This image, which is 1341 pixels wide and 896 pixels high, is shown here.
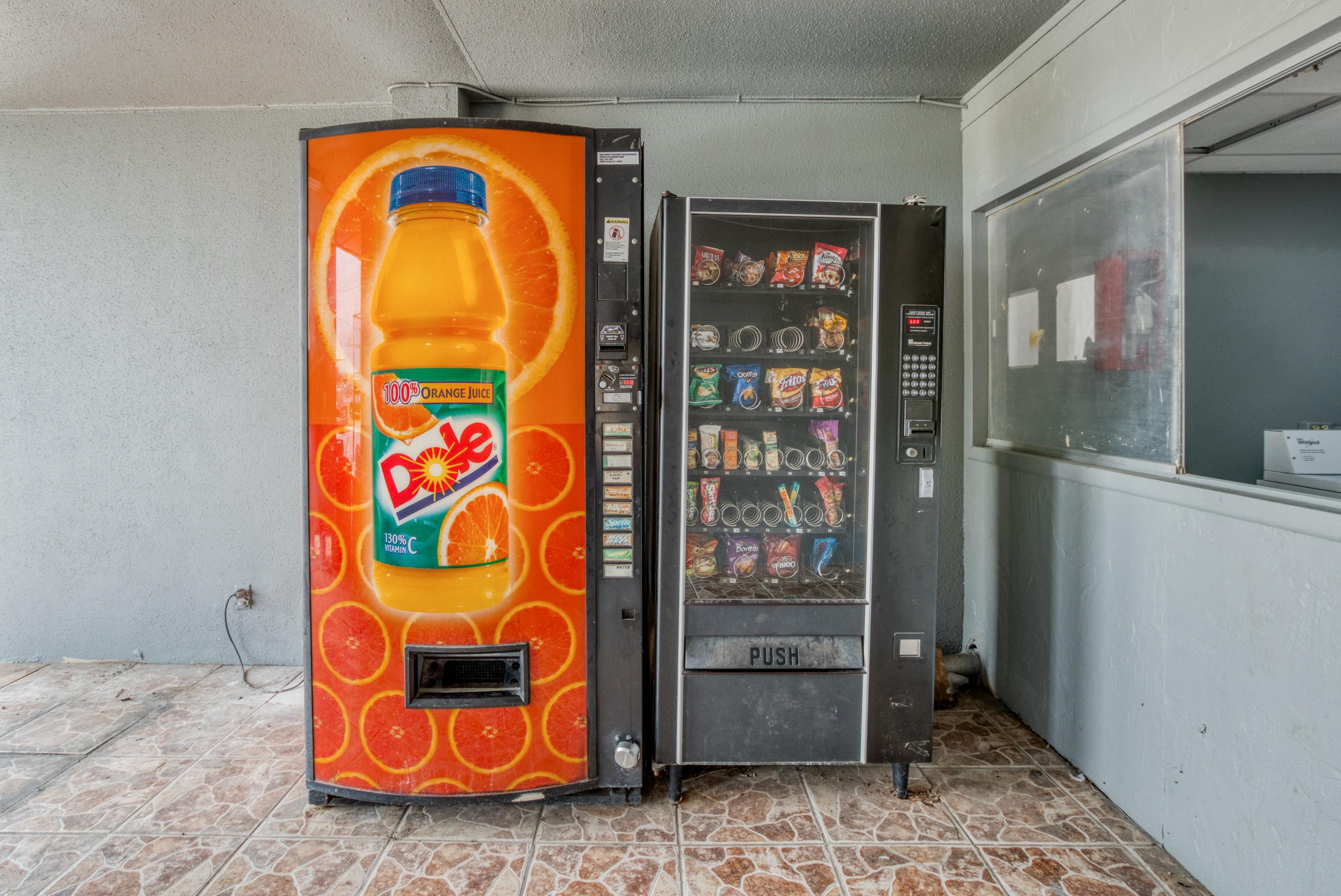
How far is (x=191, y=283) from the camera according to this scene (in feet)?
8.66

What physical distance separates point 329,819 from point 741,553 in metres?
1.39

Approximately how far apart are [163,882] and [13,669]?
1.99 m

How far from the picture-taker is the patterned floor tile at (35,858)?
1513 millimetres

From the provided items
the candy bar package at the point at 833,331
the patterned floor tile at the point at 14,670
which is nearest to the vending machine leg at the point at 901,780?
the candy bar package at the point at 833,331

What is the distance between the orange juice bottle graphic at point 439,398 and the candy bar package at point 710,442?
607 mm

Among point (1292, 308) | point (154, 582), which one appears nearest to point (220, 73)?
point (154, 582)

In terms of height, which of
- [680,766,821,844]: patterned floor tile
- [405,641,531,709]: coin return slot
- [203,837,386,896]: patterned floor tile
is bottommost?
[203,837,386,896]: patterned floor tile

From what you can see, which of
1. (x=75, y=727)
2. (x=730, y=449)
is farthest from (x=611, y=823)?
(x=75, y=727)

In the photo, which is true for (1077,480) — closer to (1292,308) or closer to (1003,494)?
(1003,494)

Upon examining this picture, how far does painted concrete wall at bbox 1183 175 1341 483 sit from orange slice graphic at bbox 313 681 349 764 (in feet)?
9.78

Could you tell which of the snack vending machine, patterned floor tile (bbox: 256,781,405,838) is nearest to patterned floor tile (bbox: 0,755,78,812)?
patterned floor tile (bbox: 256,781,405,838)

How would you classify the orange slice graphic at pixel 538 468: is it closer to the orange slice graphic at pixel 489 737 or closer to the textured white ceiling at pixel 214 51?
the orange slice graphic at pixel 489 737

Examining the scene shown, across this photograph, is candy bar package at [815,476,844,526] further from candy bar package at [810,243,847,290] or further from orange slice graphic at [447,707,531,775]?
orange slice graphic at [447,707,531,775]

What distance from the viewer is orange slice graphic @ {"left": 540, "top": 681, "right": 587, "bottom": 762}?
1722 millimetres
